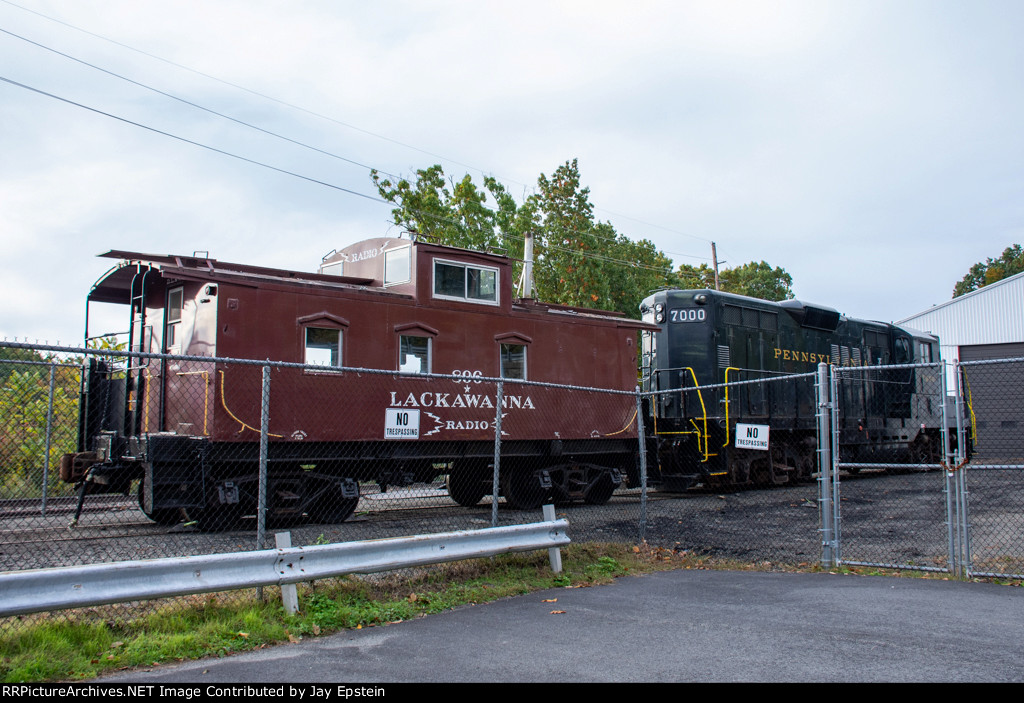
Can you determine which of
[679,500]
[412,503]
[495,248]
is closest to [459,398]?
[412,503]

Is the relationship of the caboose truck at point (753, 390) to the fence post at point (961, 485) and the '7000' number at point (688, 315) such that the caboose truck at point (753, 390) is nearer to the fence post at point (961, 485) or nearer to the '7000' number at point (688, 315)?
the '7000' number at point (688, 315)

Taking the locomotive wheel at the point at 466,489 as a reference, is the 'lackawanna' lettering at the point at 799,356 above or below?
above

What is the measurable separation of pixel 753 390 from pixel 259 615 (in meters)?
13.2

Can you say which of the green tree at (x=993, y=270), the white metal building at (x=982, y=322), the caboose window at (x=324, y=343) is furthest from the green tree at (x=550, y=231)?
the green tree at (x=993, y=270)

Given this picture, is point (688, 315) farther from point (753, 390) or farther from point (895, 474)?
point (895, 474)

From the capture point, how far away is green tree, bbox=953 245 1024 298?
3031 inches

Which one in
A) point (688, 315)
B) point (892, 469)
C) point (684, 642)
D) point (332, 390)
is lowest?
point (684, 642)

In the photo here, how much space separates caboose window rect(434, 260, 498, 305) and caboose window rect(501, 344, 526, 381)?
0.82 meters

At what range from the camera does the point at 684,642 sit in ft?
17.2

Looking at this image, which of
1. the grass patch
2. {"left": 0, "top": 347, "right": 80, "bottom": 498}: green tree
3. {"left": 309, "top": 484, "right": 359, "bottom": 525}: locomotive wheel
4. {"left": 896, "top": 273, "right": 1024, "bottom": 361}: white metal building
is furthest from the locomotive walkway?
{"left": 896, "top": 273, "right": 1024, "bottom": 361}: white metal building

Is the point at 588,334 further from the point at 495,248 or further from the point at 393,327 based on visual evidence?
the point at 495,248

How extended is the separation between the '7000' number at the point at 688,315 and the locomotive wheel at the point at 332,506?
8.61 metres

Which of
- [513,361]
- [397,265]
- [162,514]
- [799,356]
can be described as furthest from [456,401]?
[799,356]

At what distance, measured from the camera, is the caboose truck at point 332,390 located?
10.0 meters
